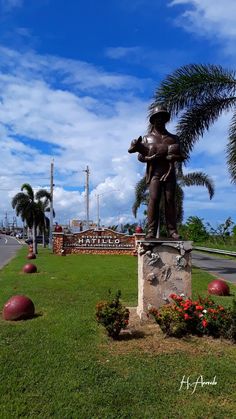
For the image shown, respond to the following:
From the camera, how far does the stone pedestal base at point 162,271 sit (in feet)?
22.0

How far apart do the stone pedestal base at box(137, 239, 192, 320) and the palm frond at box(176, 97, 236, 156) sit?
7559mm

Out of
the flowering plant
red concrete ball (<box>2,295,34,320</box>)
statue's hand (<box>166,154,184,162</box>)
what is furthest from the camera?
red concrete ball (<box>2,295,34,320</box>)

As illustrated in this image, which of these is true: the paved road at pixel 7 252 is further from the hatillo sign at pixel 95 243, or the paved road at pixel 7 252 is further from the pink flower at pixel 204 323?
the pink flower at pixel 204 323

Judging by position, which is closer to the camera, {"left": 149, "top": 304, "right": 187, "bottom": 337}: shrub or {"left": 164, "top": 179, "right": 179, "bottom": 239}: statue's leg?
{"left": 149, "top": 304, "right": 187, "bottom": 337}: shrub

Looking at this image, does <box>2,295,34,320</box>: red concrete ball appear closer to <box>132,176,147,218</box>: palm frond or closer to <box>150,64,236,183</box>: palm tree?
<box>150,64,236,183</box>: palm tree

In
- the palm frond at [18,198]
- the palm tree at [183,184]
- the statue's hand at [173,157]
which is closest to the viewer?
the statue's hand at [173,157]

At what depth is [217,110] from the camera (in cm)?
1375

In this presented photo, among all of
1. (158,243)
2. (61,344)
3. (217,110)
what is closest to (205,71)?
(217,110)

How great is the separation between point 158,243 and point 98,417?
11.4ft

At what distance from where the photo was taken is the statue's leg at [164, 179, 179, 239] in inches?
279

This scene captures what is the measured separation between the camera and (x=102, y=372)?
15.0 feet

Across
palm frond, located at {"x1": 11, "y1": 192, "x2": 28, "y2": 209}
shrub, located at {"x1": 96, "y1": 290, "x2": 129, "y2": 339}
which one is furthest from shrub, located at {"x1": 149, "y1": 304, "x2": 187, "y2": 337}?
palm frond, located at {"x1": 11, "y1": 192, "x2": 28, "y2": 209}

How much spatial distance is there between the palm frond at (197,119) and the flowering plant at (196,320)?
28.7 ft

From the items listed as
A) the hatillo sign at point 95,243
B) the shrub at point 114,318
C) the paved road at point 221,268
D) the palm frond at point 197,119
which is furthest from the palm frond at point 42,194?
the shrub at point 114,318
